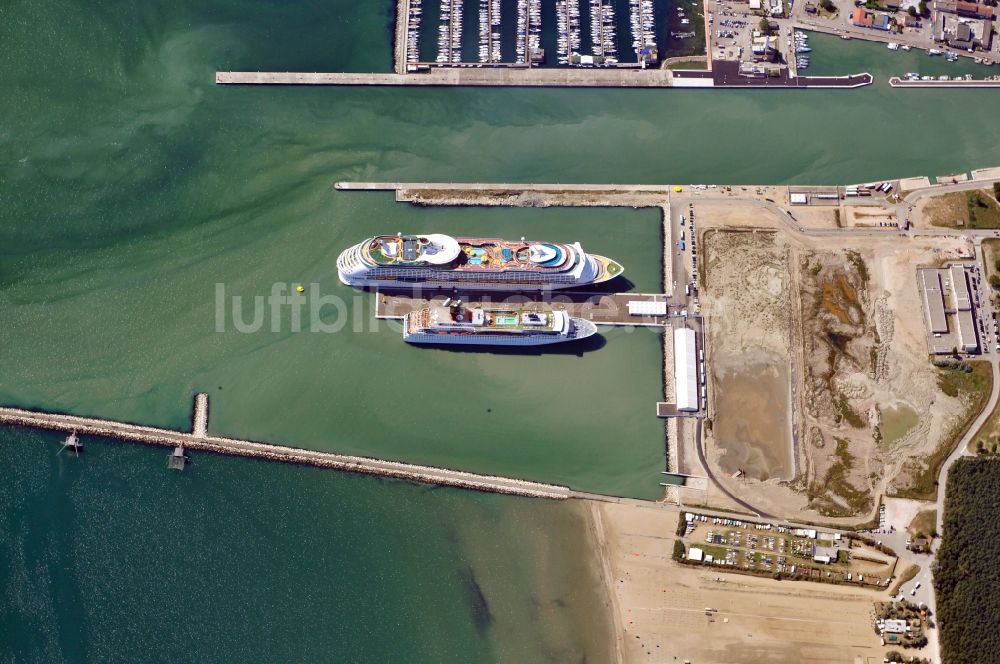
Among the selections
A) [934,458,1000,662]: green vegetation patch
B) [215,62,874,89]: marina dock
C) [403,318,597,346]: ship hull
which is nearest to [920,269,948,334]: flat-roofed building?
[934,458,1000,662]: green vegetation patch

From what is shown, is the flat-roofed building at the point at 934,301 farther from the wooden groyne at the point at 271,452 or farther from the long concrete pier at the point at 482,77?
the wooden groyne at the point at 271,452

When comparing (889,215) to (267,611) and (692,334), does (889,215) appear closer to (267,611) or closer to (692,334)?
(692,334)

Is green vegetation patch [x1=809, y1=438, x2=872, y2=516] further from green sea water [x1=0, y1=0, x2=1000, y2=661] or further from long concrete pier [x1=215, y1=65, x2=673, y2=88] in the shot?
long concrete pier [x1=215, y1=65, x2=673, y2=88]

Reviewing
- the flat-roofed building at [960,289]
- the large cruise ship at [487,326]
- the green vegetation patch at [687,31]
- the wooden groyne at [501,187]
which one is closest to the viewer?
the large cruise ship at [487,326]

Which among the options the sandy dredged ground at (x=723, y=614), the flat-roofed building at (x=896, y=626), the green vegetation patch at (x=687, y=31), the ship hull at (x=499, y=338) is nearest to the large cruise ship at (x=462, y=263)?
the ship hull at (x=499, y=338)

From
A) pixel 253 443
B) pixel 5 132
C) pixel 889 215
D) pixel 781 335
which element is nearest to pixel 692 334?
pixel 781 335

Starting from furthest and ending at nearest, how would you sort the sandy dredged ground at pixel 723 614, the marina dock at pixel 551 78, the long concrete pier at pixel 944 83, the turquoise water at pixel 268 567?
1. the long concrete pier at pixel 944 83
2. the marina dock at pixel 551 78
3. the sandy dredged ground at pixel 723 614
4. the turquoise water at pixel 268 567
